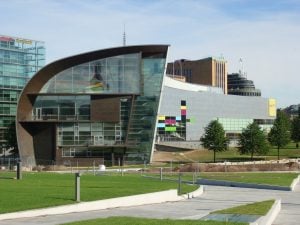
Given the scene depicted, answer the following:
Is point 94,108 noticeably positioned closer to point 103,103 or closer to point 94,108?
point 94,108

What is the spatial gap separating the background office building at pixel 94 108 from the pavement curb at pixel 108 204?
5274 cm

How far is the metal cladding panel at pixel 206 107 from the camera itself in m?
118

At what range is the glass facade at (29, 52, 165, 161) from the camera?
80.3 meters

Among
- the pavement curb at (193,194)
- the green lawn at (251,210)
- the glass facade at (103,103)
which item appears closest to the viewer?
the green lawn at (251,210)

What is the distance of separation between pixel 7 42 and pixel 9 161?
4589 centimetres

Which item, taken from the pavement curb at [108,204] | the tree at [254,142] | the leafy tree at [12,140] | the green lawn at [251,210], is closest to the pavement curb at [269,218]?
the green lawn at [251,210]

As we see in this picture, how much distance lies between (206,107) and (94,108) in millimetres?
50800

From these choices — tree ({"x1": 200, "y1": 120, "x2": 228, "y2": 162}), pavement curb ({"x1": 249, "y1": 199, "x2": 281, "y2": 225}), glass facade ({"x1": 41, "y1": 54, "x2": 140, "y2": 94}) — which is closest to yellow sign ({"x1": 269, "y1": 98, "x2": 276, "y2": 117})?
tree ({"x1": 200, "y1": 120, "x2": 228, "y2": 162})

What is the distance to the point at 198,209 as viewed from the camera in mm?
21812

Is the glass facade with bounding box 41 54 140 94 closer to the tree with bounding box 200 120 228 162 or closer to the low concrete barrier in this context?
the tree with bounding box 200 120 228 162

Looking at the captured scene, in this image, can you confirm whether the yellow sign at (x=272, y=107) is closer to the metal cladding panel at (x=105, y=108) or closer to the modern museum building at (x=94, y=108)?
the modern museum building at (x=94, y=108)

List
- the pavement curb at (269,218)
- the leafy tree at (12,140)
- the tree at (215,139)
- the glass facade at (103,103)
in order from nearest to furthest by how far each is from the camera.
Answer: the pavement curb at (269,218) → the glass facade at (103,103) → the tree at (215,139) → the leafy tree at (12,140)

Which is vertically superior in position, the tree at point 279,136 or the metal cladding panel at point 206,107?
the metal cladding panel at point 206,107

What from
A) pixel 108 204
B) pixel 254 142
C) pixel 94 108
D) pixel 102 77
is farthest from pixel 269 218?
pixel 254 142
